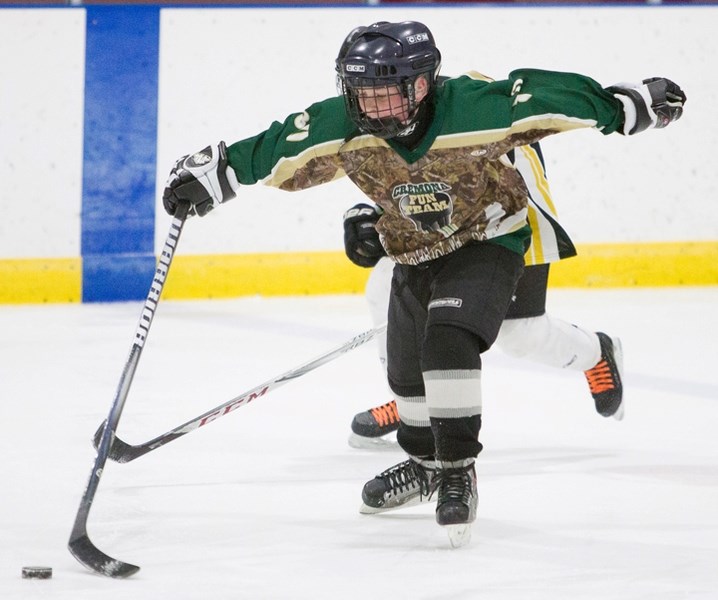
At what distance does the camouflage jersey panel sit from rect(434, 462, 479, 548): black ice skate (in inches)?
16.7

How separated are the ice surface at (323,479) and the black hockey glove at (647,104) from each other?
75cm

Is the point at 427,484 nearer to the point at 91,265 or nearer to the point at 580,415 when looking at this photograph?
the point at 580,415

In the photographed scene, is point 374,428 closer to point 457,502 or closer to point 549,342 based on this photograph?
point 549,342

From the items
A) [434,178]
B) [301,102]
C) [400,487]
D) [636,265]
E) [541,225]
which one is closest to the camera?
[434,178]

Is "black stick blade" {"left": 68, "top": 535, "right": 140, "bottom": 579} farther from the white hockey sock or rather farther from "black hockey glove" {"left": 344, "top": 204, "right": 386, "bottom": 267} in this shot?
the white hockey sock

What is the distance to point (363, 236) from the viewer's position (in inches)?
114

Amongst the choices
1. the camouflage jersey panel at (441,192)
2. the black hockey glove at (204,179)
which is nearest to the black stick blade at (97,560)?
the black hockey glove at (204,179)

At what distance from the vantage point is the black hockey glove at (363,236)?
2896 mm

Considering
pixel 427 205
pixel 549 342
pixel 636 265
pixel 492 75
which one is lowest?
pixel 636 265

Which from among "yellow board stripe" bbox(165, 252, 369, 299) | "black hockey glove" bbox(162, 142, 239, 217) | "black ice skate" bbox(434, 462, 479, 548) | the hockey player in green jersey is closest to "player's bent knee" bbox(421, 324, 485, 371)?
the hockey player in green jersey

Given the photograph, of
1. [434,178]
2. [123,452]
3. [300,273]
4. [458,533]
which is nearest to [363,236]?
[434,178]

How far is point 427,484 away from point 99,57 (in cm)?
339

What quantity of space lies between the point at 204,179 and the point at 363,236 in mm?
520

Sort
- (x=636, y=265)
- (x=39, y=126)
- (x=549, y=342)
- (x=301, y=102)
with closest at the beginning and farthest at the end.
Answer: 1. (x=549, y=342)
2. (x=39, y=126)
3. (x=301, y=102)
4. (x=636, y=265)
